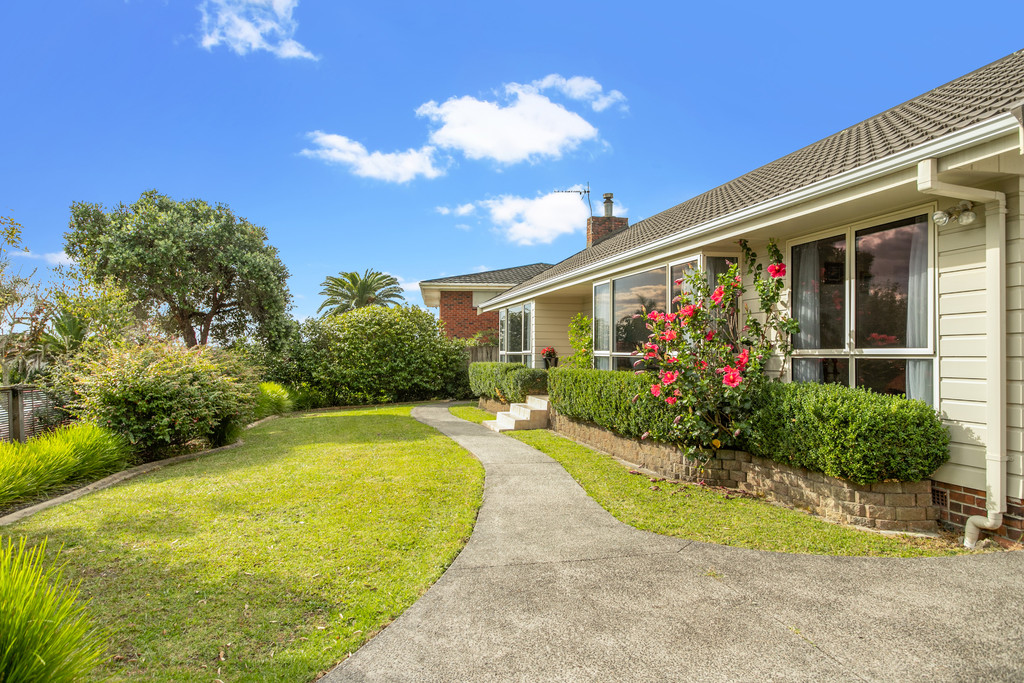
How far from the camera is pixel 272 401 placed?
1536 centimetres

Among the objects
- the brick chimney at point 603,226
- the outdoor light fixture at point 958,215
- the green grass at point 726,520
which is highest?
the brick chimney at point 603,226

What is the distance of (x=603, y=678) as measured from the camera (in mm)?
2631

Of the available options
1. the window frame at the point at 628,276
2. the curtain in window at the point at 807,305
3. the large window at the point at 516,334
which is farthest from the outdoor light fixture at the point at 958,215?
the large window at the point at 516,334

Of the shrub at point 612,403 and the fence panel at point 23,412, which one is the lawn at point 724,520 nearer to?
the shrub at point 612,403

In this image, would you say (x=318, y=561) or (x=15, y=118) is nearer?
(x=318, y=561)

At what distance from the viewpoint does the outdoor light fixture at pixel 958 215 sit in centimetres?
456

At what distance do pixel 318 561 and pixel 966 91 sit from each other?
8.41 metres

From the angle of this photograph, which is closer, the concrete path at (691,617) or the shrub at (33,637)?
the shrub at (33,637)

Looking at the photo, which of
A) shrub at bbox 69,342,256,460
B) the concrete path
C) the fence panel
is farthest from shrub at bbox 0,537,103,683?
the fence panel

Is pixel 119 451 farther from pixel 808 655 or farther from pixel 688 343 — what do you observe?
pixel 808 655

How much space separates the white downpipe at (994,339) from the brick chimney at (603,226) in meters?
13.6

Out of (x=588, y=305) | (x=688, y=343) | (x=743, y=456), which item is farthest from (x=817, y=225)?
(x=588, y=305)

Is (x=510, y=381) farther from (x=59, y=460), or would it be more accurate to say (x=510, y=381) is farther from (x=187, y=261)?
(x=187, y=261)

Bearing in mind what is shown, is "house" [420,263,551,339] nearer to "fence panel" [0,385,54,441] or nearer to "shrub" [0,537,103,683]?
"fence panel" [0,385,54,441]
